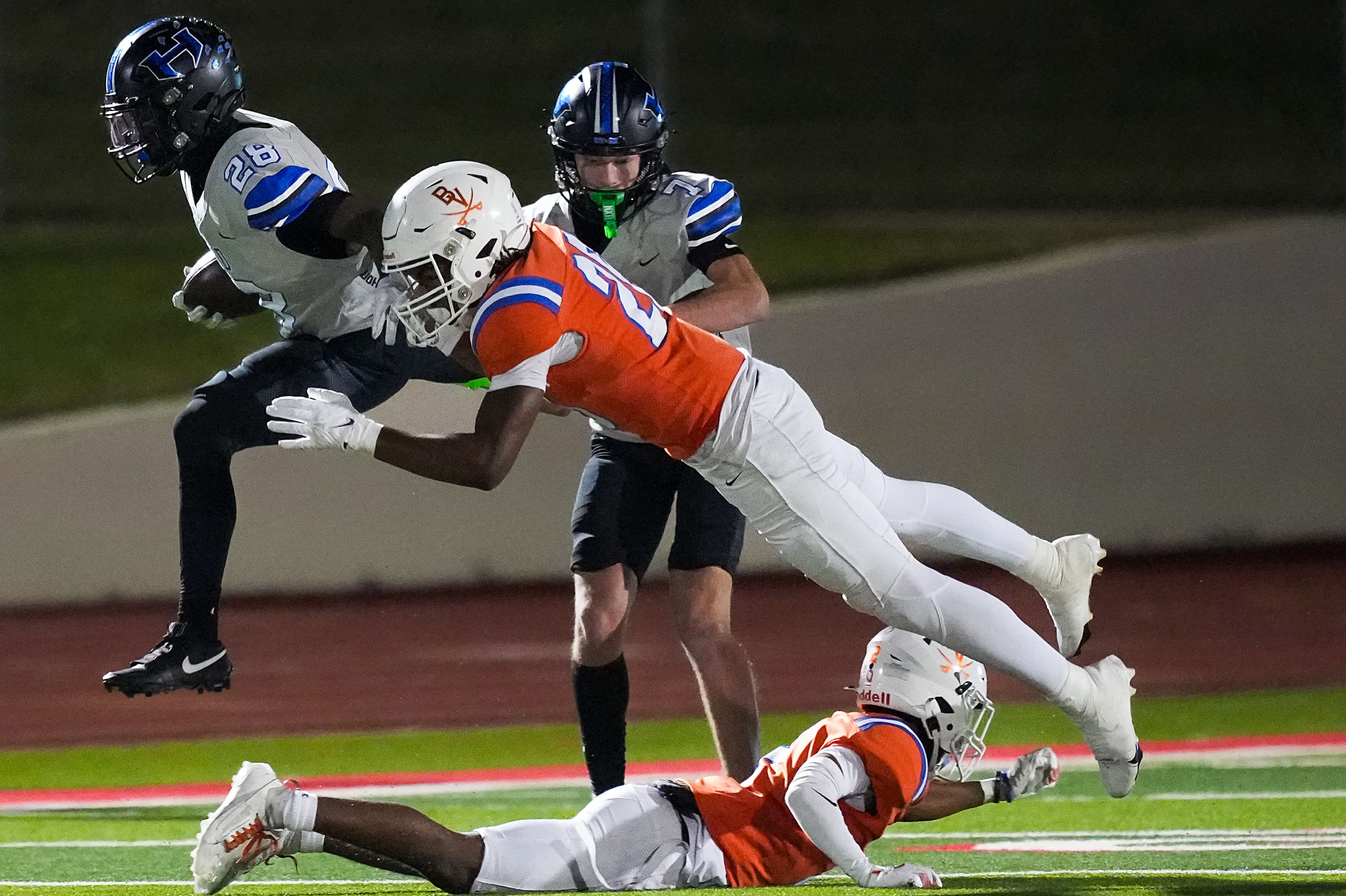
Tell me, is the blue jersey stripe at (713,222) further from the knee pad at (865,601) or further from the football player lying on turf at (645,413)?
the knee pad at (865,601)

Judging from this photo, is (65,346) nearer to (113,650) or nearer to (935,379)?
(113,650)

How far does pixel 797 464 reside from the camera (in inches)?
159

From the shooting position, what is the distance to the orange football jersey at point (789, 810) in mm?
3926

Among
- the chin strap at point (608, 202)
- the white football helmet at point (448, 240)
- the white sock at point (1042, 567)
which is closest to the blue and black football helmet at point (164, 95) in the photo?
the white football helmet at point (448, 240)

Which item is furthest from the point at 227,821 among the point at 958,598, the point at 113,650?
the point at 113,650

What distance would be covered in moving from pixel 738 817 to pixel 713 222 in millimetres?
1556

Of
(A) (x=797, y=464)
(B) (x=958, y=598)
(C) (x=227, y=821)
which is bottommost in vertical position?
(C) (x=227, y=821)

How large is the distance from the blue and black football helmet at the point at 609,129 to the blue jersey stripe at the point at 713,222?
0.52 ft

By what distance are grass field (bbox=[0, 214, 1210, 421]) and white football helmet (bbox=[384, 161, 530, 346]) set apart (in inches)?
278

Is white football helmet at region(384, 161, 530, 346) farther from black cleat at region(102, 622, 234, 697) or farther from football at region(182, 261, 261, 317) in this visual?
black cleat at region(102, 622, 234, 697)

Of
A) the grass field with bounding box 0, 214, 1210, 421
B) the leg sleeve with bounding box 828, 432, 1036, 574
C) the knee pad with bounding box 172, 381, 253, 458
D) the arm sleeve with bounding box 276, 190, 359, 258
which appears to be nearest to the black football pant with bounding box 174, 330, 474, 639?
the knee pad with bounding box 172, 381, 253, 458

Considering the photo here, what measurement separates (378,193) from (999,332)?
4261 mm

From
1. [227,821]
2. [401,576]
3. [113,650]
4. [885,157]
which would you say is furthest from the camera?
[885,157]

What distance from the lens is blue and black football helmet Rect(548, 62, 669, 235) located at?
15.0 feet
